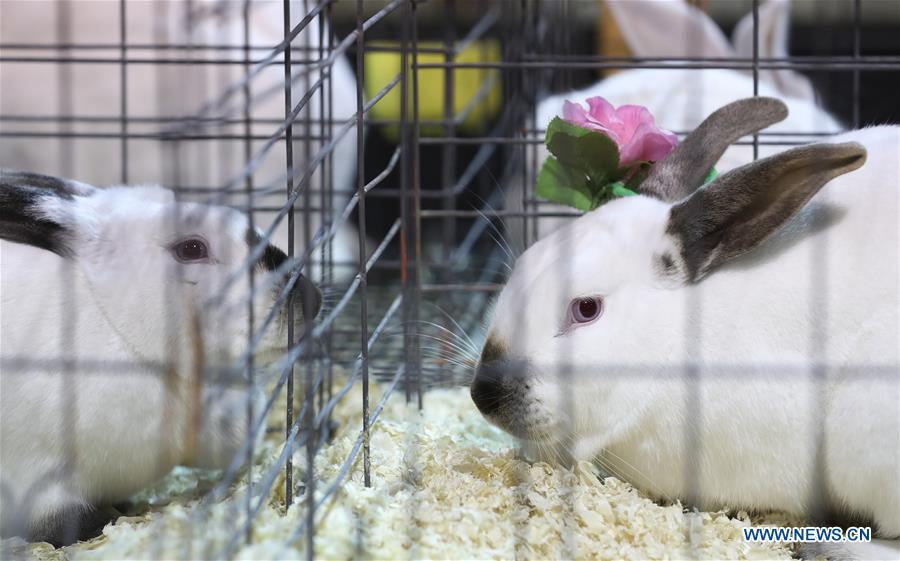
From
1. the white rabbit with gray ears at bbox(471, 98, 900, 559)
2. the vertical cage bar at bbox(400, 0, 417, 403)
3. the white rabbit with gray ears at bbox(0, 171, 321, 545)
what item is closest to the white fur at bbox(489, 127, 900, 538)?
the white rabbit with gray ears at bbox(471, 98, 900, 559)

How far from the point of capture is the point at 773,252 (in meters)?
1.48

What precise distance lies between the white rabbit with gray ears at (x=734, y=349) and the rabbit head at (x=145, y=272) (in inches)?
16.6

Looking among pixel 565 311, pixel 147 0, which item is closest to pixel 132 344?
pixel 565 311

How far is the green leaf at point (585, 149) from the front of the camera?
5.38ft

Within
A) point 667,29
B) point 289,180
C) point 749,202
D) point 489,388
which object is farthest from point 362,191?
point 667,29

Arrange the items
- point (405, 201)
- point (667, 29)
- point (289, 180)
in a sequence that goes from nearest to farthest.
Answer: point (289, 180), point (405, 201), point (667, 29)

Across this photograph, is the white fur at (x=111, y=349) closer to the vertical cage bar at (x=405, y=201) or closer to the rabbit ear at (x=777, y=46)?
the vertical cage bar at (x=405, y=201)

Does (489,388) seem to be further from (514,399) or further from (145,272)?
(145,272)

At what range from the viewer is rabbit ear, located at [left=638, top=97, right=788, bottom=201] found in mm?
1670

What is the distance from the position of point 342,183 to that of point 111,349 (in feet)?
5.87

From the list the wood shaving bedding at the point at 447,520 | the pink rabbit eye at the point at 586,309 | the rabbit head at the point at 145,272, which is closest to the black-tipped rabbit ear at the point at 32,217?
the rabbit head at the point at 145,272

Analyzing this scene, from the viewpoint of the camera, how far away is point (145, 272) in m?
1.66

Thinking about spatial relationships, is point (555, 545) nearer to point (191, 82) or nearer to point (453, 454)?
point (453, 454)

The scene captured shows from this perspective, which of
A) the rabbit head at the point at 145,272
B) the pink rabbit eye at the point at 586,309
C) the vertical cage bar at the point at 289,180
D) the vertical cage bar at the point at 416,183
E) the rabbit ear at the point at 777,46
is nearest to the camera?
the vertical cage bar at the point at 289,180
